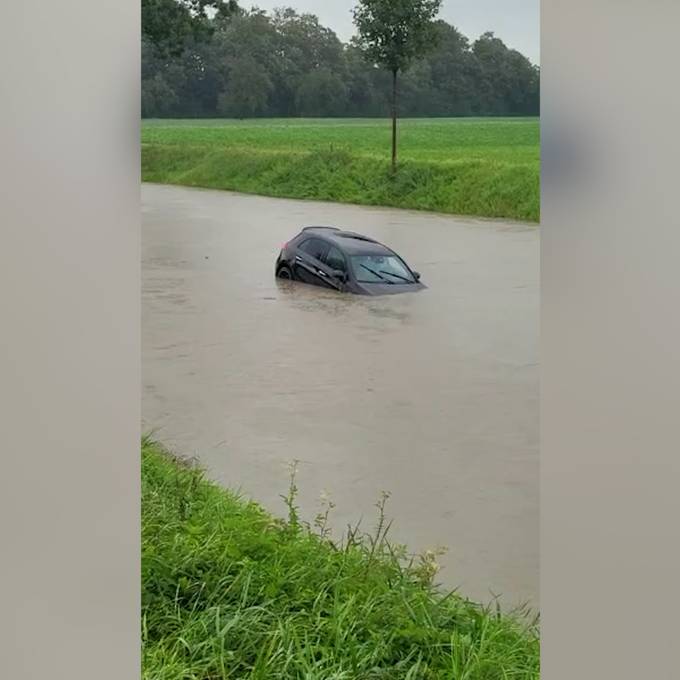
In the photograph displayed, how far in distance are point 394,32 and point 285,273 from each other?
622 mm

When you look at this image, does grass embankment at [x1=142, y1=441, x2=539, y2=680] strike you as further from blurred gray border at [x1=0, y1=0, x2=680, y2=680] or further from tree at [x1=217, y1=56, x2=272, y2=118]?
tree at [x1=217, y1=56, x2=272, y2=118]

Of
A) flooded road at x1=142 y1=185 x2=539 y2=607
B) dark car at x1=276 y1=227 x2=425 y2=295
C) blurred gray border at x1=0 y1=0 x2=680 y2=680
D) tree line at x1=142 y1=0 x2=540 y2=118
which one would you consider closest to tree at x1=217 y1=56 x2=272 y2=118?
tree line at x1=142 y1=0 x2=540 y2=118

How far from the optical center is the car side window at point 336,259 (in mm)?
2252

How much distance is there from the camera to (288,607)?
1892 mm

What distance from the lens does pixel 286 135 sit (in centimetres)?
235

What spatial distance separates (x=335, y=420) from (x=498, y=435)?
0.37 m

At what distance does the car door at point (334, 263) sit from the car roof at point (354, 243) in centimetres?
2

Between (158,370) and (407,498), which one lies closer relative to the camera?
(407,498)

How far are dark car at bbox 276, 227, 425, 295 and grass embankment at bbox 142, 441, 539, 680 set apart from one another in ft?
1.66
